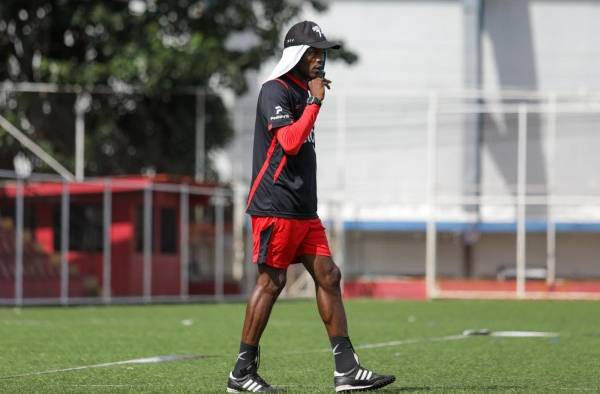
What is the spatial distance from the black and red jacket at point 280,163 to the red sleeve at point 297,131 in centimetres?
4

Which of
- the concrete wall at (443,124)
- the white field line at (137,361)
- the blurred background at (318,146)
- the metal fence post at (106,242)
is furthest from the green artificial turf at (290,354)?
the concrete wall at (443,124)

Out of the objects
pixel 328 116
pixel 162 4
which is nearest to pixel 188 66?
pixel 162 4

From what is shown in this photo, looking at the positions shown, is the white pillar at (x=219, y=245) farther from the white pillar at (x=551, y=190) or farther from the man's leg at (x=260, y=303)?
the man's leg at (x=260, y=303)

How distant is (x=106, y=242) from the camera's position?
24.6 meters

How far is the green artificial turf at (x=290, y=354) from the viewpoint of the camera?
7.51 meters

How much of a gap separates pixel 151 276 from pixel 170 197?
1.74m

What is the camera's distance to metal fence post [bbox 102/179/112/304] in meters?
24.5

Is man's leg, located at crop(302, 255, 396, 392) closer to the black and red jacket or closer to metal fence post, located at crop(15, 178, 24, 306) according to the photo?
the black and red jacket

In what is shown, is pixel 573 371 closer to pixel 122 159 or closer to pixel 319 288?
pixel 319 288

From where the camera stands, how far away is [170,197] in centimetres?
2712

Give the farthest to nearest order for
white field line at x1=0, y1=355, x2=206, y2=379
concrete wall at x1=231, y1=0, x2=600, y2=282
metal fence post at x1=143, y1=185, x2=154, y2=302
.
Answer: concrete wall at x1=231, y1=0, x2=600, y2=282 → metal fence post at x1=143, y1=185, x2=154, y2=302 → white field line at x1=0, y1=355, x2=206, y2=379

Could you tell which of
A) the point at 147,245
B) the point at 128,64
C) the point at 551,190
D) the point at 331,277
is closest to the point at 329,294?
the point at 331,277

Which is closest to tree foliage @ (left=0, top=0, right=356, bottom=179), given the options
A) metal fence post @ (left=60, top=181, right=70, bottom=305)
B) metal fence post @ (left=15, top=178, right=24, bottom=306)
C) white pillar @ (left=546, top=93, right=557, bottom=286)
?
metal fence post @ (left=60, top=181, right=70, bottom=305)

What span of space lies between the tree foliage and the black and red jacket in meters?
19.7
